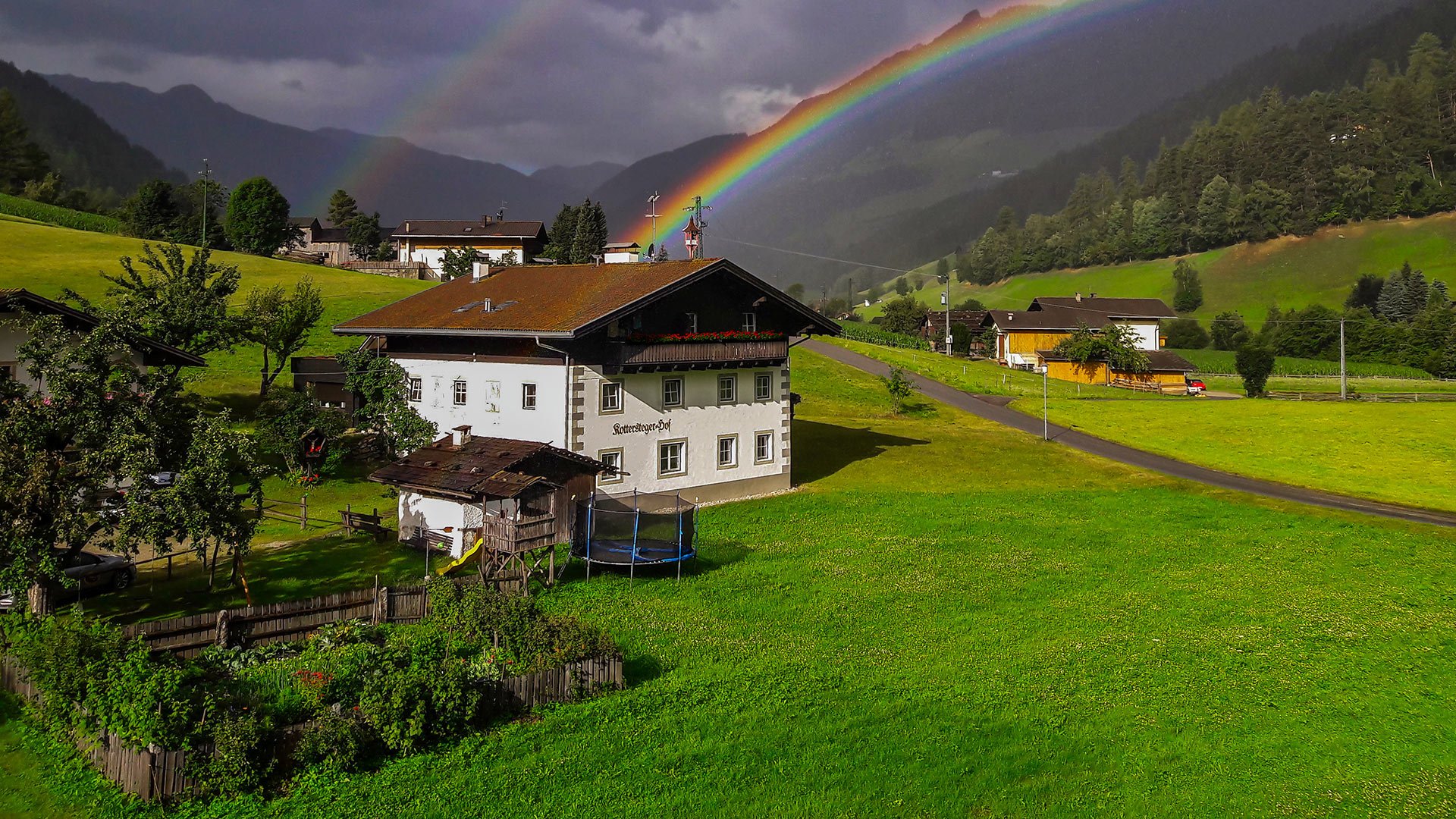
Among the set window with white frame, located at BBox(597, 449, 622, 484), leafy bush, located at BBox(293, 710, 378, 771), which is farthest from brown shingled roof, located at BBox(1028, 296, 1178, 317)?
leafy bush, located at BBox(293, 710, 378, 771)

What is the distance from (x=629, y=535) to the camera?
97.5ft

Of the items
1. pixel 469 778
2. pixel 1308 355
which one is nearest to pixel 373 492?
pixel 469 778

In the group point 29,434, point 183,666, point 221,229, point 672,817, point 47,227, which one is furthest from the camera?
point 221,229

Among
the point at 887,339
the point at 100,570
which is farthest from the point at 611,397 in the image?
the point at 887,339

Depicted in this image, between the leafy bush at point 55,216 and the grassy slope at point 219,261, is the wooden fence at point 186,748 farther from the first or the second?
the leafy bush at point 55,216

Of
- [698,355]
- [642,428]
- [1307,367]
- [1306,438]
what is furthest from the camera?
[1307,367]

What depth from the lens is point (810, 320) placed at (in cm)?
4541

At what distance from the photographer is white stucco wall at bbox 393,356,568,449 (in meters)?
36.5

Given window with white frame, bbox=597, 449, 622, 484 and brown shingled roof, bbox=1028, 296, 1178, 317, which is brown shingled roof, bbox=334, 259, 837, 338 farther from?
brown shingled roof, bbox=1028, 296, 1178, 317

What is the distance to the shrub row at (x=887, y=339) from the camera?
445ft

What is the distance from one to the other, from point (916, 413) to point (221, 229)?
364 feet

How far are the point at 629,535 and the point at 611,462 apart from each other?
811cm

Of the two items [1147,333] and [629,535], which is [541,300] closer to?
[629,535]

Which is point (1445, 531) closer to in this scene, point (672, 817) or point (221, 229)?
point (672, 817)
